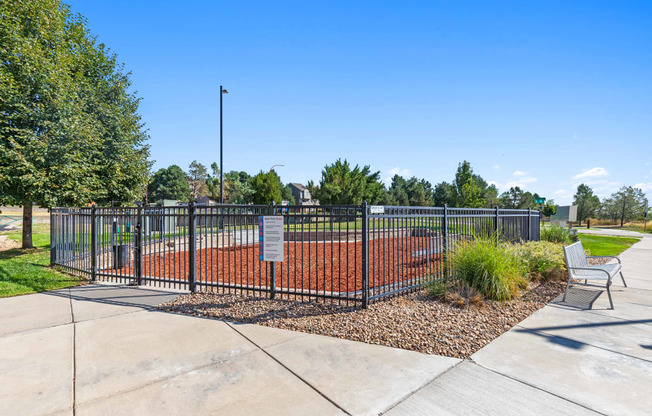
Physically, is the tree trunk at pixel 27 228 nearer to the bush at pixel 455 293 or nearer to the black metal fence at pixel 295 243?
the black metal fence at pixel 295 243

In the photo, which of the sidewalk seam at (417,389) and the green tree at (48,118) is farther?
the green tree at (48,118)

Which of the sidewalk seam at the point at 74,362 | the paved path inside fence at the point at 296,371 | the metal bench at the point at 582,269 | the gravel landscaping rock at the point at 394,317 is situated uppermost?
the metal bench at the point at 582,269

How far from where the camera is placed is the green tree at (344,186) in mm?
37688

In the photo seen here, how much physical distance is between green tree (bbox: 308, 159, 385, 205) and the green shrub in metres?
29.6

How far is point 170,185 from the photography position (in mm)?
73188

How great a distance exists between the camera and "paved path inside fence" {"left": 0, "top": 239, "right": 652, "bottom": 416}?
106 inches

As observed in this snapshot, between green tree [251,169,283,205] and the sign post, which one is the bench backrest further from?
green tree [251,169,283,205]

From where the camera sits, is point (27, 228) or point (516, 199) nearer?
point (27, 228)

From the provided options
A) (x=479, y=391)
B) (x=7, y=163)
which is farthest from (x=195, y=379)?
(x=7, y=163)

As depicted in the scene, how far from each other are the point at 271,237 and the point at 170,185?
2987 inches

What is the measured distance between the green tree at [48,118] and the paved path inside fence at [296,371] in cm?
660

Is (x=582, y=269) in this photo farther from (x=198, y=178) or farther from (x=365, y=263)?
(x=198, y=178)

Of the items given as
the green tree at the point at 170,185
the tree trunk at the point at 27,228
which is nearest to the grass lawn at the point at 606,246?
the tree trunk at the point at 27,228

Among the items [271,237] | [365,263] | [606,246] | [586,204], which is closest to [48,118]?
[271,237]
